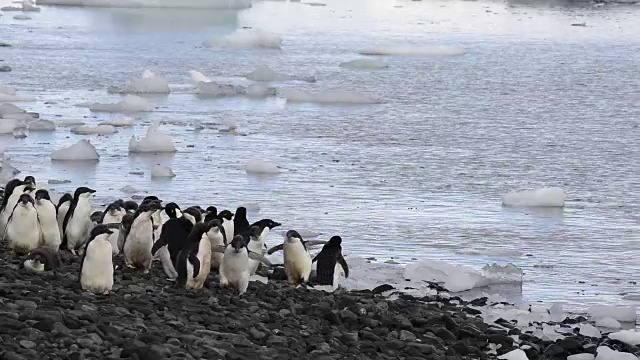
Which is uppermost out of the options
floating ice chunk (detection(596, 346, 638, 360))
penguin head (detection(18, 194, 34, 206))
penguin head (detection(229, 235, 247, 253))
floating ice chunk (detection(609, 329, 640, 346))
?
penguin head (detection(18, 194, 34, 206))

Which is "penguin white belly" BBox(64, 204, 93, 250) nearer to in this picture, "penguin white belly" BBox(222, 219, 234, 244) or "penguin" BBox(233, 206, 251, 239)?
"penguin white belly" BBox(222, 219, 234, 244)

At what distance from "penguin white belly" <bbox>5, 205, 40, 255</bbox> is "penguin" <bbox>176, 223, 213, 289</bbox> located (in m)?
0.97

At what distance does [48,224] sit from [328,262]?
5.39 feet

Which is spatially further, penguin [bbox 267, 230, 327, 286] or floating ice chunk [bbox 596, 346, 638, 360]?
penguin [bbox 267, 230, 327, 286]

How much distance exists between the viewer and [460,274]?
7684 millimetres

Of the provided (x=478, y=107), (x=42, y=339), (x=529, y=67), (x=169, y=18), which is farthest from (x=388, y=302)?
(x=169, y=18)

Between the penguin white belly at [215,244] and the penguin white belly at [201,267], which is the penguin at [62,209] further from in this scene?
the penguin white belly at [201,267]

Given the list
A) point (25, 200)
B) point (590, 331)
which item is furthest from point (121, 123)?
point (590, 331)

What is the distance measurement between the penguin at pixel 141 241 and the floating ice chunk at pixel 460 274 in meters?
1.74

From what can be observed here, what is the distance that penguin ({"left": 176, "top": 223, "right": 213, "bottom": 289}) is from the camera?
6352 millimetres

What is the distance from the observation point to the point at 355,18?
37.9 m

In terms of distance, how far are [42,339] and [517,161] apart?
29.2 ft

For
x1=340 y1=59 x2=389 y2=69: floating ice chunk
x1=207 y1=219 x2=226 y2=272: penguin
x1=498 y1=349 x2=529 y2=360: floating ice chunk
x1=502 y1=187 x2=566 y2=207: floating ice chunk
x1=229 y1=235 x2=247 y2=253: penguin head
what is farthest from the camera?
x1=340 y1=59 x2=389 y2=69: floating ice chunk

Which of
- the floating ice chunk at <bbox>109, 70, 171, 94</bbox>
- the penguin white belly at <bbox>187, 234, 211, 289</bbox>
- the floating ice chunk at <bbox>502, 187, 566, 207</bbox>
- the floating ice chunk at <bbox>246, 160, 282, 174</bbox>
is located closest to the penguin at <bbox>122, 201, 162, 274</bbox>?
the penguin white belly at <bbox>187, 234, 211, 289</bbox>
